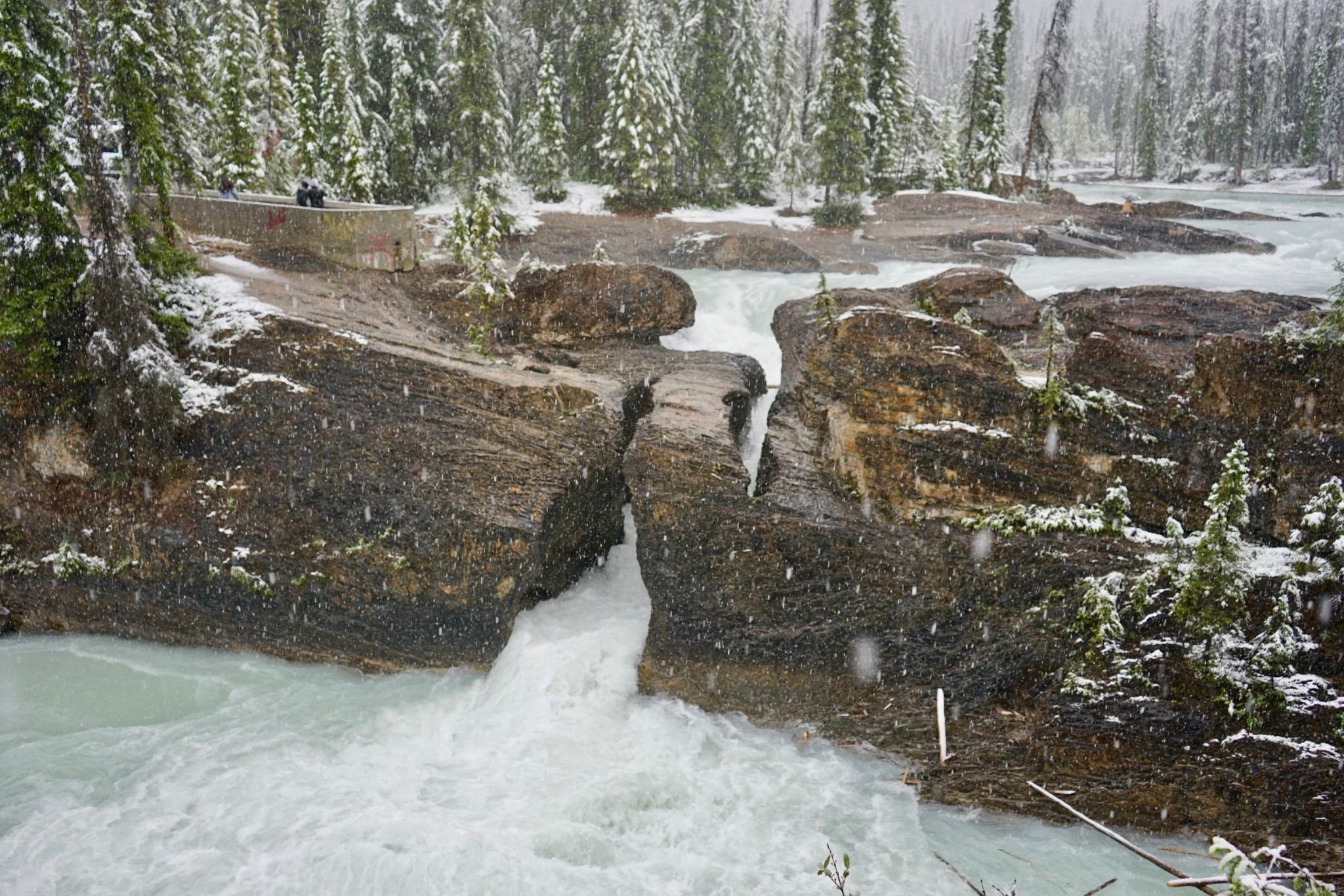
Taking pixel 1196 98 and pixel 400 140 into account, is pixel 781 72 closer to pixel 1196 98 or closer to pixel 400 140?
pixel 400 140

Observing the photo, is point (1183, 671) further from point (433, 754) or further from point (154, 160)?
point (154, 160)

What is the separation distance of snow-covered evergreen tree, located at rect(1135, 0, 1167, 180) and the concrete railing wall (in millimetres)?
77082

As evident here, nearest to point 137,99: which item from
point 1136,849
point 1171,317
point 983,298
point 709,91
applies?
point 983,298

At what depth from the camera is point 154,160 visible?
1388 centimetres

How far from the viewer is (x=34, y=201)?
12250 mm

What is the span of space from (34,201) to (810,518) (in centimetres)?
1204

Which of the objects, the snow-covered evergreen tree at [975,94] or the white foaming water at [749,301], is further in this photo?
the snow-covered evergreen tree at [975,94]

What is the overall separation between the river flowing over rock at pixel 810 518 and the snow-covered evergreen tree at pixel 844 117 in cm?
2583

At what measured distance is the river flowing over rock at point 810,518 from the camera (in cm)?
955

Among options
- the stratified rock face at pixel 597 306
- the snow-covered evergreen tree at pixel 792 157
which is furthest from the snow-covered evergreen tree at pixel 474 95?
the stratified rock face at pixel 597 306

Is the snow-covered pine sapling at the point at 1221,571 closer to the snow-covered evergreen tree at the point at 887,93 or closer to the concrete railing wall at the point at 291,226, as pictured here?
the concrete railing wall at the point at 291,226

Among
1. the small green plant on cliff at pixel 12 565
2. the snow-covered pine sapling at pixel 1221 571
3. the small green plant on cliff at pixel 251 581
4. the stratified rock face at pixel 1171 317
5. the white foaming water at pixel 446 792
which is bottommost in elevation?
the white foaming water at pixel 446 792

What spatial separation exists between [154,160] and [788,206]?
34.3 metres

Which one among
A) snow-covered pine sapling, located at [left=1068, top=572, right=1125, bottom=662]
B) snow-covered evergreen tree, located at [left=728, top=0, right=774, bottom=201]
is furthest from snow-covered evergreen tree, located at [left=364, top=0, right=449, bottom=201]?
snow-covered pine sapling, located at [left=1068, top=572, right=1125, bottom=662]
